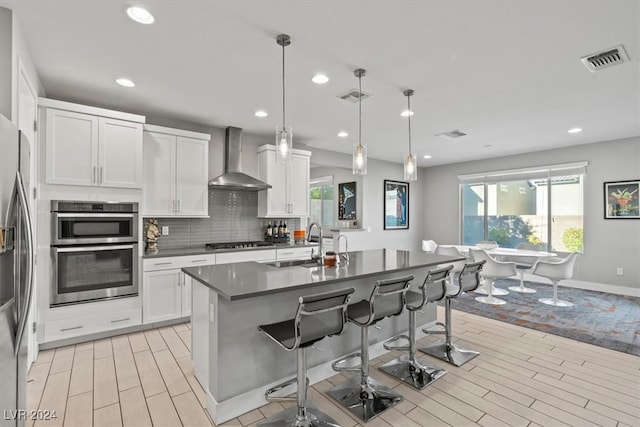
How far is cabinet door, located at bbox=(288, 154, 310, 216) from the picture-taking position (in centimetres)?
508

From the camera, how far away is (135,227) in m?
3.51

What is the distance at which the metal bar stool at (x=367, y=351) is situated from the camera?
214 cm

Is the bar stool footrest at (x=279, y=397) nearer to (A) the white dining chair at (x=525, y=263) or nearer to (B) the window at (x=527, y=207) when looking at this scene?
(A) the white dining chair at (x=525, y=263)

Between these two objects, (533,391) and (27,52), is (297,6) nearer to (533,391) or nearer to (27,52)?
(27,52)

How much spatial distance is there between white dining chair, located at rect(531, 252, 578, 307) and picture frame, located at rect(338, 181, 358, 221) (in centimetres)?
358

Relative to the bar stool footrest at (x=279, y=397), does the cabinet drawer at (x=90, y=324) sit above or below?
above

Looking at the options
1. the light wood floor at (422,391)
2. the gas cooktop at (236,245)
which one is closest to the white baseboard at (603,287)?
the light wood floor at (422,391)

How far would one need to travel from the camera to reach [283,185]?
4992 millimetres

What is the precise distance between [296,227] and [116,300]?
2818 mm

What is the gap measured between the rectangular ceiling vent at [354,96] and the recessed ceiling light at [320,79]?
376mm

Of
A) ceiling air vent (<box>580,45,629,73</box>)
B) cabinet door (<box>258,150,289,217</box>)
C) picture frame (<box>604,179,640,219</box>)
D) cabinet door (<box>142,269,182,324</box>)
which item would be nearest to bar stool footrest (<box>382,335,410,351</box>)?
cabinet door (<box>142,269,182,324</box>)

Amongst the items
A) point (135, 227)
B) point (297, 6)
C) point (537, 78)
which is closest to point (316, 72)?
point (297, 6)

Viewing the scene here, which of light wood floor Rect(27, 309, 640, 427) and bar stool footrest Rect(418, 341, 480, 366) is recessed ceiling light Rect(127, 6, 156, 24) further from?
bar stool footrest Rect(418, 341, 480, 366)

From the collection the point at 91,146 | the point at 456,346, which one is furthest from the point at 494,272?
the point at 91,146
